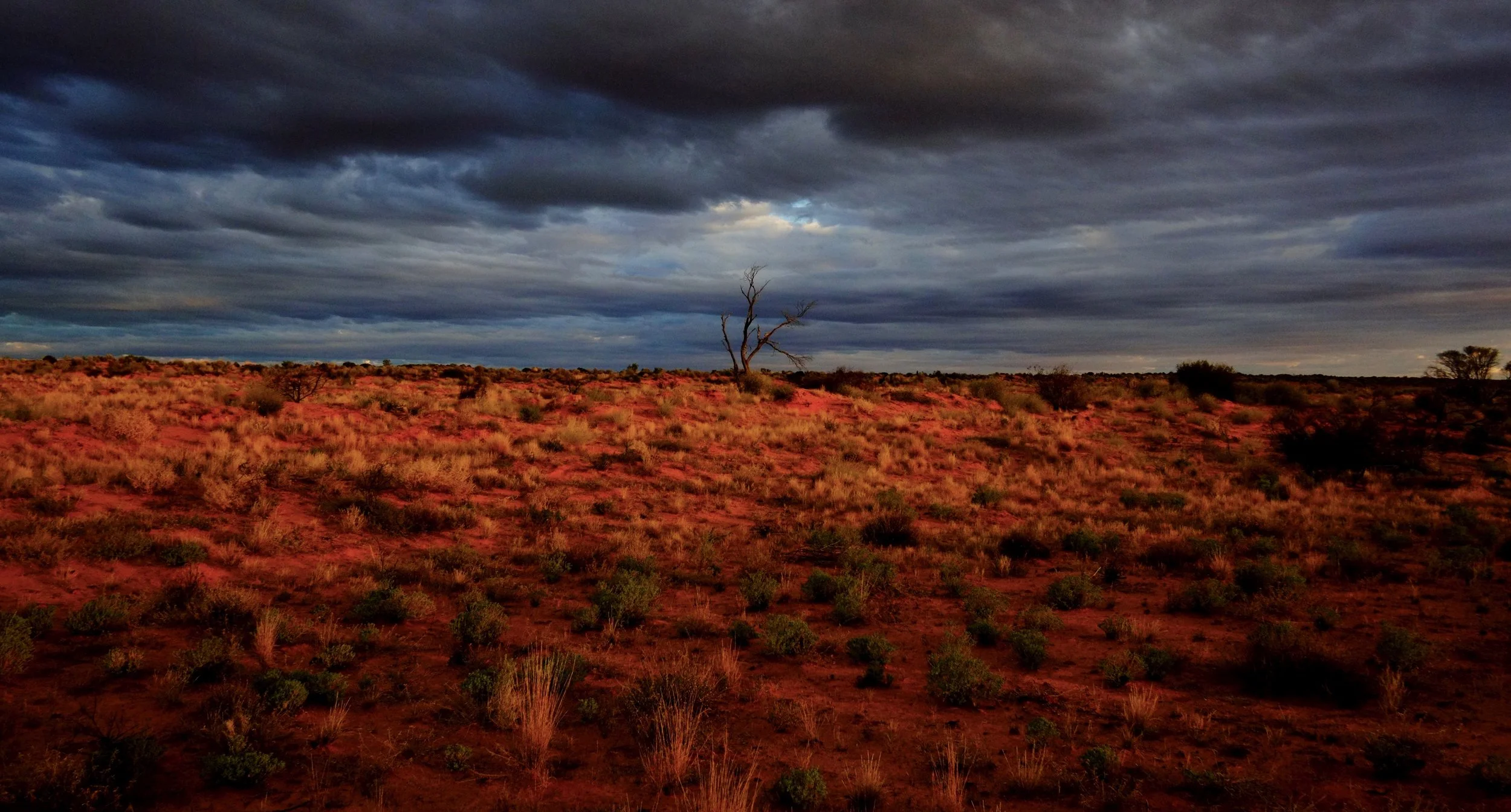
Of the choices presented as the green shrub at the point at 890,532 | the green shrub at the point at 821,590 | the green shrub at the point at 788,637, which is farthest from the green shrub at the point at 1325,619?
the green shrub at the point at 788,637

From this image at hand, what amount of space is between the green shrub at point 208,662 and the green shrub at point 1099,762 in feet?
27.1

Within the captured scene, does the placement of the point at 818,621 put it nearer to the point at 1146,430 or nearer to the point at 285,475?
the point at 285,475

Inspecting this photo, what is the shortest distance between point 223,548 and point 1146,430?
1233 inches

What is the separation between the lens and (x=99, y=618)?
7.79 metres

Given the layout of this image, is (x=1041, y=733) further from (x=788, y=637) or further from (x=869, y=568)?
(x=869, y=568)

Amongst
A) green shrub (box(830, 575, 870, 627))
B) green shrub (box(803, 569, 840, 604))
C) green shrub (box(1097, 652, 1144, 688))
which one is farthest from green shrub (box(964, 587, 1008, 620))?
green shrub (box(803, 569, 840, 604))

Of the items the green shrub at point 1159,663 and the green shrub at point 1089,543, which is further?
the green shrub at point 1089,543

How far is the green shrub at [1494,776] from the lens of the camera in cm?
523

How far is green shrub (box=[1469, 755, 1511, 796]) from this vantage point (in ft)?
17.1

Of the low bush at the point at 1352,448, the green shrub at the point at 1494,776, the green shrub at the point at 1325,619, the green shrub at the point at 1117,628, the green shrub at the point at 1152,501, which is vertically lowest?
the green shrub at the point at 1117,628

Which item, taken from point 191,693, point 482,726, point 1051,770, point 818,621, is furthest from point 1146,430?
point 191,693

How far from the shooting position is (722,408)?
29.6 m

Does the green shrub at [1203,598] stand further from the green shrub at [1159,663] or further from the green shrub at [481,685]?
the green shrub at [481,685]

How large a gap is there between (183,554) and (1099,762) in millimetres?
12123
